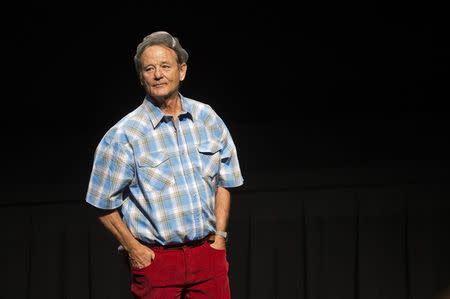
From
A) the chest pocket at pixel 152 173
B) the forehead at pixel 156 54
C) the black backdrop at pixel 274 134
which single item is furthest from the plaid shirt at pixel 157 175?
the black backdrop at pixel 274 134

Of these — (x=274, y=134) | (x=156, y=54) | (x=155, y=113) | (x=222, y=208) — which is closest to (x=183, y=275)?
(x=222, y=208)

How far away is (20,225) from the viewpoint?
114 inches

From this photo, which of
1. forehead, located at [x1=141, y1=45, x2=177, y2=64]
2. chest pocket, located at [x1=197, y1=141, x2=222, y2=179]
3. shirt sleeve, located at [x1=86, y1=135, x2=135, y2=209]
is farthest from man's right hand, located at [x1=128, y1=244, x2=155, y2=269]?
forehead, located at [x1=141, y1=45, x2=177, y2=64]

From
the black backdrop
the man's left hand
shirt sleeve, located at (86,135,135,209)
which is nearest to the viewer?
shirt sleeve, located at (86,135,135,209)

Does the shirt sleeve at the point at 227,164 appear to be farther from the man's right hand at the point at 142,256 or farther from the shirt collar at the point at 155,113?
the man's right hand at the point at 142,256

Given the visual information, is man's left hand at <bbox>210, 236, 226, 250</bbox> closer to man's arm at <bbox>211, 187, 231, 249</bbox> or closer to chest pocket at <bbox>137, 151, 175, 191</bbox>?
man's arm at <bbox>211, 187, 231, 249</bbox>

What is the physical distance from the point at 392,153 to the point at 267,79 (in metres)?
1.11

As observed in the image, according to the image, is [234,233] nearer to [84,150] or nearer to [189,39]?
[84,150]

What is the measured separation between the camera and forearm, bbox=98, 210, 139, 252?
6.07 feet

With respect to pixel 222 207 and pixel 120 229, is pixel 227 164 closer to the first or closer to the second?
pixel 222 207

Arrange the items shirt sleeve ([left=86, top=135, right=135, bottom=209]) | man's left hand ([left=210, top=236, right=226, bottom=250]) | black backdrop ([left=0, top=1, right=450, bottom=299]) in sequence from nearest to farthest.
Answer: shirt sleeve ([left=86, top=135, right=135, bottom=209]) < man's left hand ([left=210, top=236, right=226, bottom=250]) < black backdrop ([left=0, top=1, right=450, bottom=299])

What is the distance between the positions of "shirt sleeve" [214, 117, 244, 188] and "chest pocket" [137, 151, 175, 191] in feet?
0.66

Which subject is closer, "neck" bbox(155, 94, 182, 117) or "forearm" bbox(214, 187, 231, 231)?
"neck" bbox(155, 94, 182, 117)

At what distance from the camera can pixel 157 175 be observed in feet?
5.96
